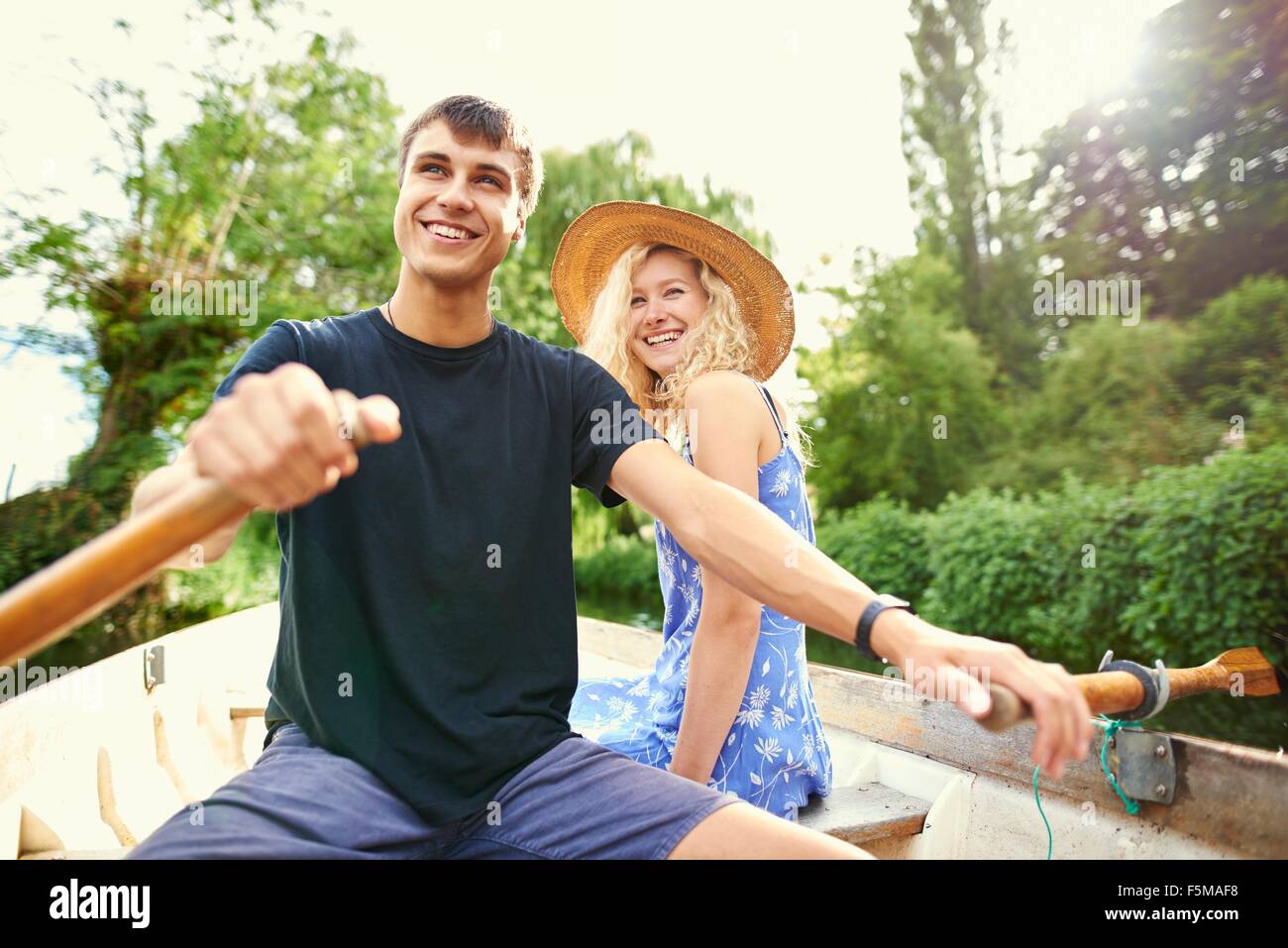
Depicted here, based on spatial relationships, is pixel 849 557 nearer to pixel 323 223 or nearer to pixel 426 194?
pixel 323 223

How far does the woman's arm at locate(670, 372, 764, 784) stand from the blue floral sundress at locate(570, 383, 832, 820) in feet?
0.29

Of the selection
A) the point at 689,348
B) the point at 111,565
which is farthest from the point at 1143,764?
the point at 111,565

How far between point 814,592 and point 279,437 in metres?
0.82

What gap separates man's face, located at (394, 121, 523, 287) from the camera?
180cm

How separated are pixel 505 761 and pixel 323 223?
431 inches

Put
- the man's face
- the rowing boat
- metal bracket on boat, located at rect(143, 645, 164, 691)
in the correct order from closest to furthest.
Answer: the man's face → the rowing boat → metal bracket on boat, located at rect(143, 645, 164, 691)

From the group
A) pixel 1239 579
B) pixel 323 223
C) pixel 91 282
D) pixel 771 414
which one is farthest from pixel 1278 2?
pixel 91 282

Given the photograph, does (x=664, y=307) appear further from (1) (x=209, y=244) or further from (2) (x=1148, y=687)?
(1) (x=209, y=244)

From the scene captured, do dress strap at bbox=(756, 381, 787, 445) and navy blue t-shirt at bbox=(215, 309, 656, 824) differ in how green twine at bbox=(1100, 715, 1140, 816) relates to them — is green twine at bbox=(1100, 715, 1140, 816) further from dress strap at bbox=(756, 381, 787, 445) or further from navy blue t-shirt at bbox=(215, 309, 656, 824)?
navy blue t-shirt at bbox=(215, 309, 656, 824)

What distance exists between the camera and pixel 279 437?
3.15 feet

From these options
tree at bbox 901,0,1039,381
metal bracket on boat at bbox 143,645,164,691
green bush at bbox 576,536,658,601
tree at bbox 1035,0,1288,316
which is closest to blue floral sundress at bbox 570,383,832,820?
metal bracket on boat at bbox 143,645,164,691

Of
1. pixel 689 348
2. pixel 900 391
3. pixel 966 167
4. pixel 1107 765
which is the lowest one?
pixel 1107 765
